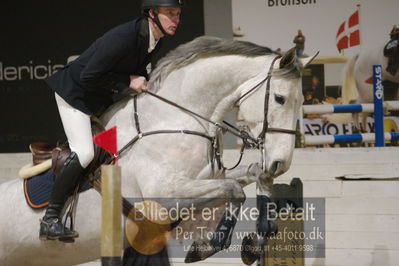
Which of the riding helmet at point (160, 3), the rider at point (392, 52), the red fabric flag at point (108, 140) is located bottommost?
the red fabric flag at point (108, 140)

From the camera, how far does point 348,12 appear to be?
705 centimetres

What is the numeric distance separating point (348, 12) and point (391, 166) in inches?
118

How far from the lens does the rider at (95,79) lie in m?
3.06

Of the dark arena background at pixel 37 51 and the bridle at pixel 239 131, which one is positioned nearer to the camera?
the bridle at pixel 239 131

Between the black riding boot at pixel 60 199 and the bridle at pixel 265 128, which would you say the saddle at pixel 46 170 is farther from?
the bridle at pixel 265 128

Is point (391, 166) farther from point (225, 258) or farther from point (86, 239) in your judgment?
point (86, 239)

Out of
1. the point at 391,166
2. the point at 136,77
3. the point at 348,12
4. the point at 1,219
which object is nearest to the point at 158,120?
the point at 136,77

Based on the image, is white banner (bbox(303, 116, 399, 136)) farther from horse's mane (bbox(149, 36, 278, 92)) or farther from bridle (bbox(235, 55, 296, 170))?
bridle (bbox(235, 55, 296, 170))

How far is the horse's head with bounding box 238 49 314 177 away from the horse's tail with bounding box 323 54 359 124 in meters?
4.11

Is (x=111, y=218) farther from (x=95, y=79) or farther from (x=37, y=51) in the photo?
(x=37, y=51)

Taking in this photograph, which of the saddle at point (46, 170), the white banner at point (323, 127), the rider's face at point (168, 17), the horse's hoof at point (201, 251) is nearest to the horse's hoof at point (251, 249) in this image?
the horse's hoof at point (201, 251)

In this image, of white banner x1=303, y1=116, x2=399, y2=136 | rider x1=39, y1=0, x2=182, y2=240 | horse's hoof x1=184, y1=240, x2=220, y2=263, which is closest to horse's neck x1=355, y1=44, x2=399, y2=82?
white banner x1=303, y1=116, x2=399, y2=136

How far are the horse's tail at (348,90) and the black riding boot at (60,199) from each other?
14.4 ft

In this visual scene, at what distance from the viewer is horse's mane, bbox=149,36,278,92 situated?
3234 millimetres
